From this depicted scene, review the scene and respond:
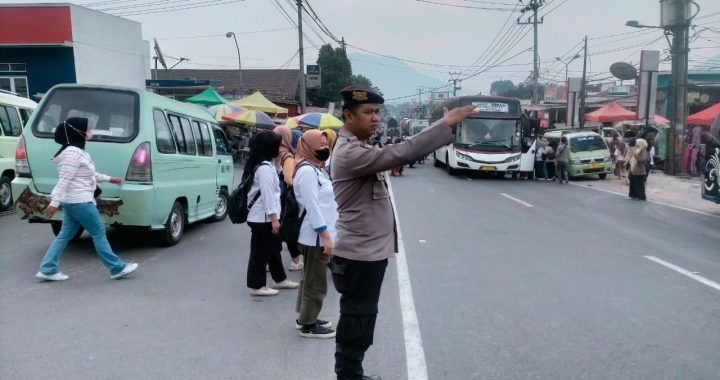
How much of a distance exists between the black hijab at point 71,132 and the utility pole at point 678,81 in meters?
19.1

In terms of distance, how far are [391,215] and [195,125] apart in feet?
19.9

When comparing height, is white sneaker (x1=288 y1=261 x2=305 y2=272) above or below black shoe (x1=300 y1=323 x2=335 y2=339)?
below

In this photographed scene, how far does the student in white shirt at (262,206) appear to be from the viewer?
5.11 meters

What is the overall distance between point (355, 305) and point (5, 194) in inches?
391

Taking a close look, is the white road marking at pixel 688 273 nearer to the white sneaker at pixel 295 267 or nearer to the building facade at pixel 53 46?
the white sneaker at pixel 295 267

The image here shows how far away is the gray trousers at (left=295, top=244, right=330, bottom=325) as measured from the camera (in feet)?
14.2

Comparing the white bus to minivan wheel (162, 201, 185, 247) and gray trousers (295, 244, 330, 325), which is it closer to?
minivan wheel (162, 201, 185, 247)

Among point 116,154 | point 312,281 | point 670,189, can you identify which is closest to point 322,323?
point 312,281

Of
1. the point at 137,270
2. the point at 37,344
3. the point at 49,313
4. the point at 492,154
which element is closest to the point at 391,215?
the point at 37,344

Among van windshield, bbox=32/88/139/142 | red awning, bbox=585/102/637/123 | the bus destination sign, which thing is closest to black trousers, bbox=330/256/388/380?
van windshield, bbox=32/88/139/142

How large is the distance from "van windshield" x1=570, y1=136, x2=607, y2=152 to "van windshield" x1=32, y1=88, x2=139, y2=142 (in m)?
17.7

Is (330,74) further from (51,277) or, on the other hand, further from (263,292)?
(263,292)

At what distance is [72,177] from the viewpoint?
5.44 m

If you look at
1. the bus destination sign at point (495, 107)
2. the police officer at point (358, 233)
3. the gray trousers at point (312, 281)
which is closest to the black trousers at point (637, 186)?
the bus destination sign at point (495, 107)
